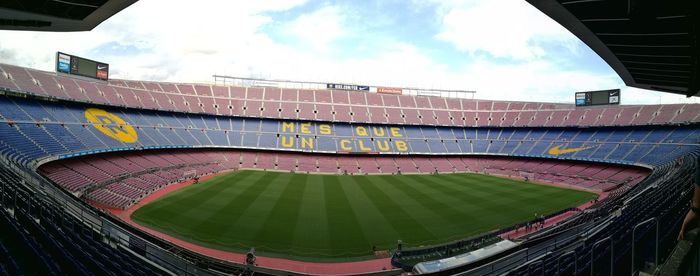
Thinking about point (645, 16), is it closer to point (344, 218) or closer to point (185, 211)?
point (344, 218)

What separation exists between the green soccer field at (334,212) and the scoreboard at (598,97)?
1001 inches

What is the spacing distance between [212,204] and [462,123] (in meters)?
51.8

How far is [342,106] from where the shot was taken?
65.2 m

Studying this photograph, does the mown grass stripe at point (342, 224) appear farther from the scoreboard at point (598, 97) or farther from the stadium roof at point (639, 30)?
the scoreboard at point (598, 97)

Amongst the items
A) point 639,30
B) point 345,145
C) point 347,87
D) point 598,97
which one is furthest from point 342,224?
point 598,97

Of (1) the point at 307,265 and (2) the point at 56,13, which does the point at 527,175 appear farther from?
(2) the point at 56,13

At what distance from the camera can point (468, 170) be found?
55.5 m

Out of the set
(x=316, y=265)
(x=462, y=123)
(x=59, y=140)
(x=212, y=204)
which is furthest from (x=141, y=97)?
(x=462, y=123)

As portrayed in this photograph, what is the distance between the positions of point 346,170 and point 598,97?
4273 centimetres

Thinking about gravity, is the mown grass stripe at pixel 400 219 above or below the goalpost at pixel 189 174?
below

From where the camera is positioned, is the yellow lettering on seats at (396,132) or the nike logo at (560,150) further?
the yellow lettering on seats at (396,132)

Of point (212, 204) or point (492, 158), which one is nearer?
point (212, 204)

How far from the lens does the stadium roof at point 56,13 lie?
8617 millimetres

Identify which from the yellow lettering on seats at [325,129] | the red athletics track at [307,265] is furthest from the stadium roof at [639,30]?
the yellow lettering on seats at [325,129]
